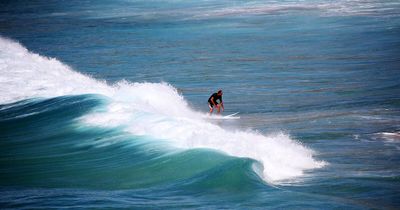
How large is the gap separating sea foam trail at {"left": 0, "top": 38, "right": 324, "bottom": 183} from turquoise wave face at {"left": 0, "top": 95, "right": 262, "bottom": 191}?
2.00 feet

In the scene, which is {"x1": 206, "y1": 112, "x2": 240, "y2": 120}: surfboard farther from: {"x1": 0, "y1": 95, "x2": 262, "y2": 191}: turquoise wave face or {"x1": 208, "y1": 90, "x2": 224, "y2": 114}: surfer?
{"x1": 0, "y1": 95, "x2": 262, "y2": 191}: turquoise wave face

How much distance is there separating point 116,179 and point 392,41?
30.2 m

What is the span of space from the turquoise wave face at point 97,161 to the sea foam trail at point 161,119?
0.61 meters

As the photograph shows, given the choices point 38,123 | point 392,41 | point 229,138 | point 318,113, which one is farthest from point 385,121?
point 392,41

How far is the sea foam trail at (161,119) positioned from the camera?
56.6ft

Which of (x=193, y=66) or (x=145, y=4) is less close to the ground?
(x=145, y=4)

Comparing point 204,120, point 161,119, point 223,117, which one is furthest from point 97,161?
point 223,117

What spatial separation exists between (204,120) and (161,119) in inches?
150

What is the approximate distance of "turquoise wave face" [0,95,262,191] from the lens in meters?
15.1

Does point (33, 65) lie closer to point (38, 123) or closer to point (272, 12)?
point (38, 123)

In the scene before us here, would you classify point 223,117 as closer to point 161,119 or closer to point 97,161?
point 161,119

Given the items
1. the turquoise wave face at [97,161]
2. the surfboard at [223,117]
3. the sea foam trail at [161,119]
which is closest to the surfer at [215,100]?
the surfboard at [223,117]

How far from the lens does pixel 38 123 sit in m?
21.8

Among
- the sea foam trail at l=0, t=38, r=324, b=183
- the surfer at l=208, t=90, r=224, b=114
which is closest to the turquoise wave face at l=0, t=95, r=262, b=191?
the sea foam trail at l=0, t=38, r=324, b=183
